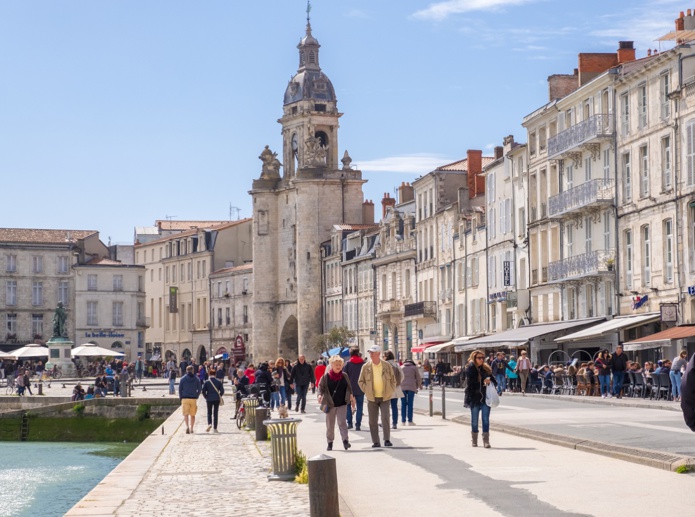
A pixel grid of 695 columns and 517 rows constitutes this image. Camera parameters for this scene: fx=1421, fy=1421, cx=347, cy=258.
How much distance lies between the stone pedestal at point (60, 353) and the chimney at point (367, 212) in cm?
3303

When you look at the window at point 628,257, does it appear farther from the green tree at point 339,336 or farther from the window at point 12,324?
the window at point 12,324

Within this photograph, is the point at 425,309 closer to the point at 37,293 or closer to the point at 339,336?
the point at 339,336

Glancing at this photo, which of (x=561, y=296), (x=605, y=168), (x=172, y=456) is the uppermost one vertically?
(x=605, y=168)

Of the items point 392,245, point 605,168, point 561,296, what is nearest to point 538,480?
point 605,168

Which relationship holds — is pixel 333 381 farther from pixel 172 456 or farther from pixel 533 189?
pixel 533 189

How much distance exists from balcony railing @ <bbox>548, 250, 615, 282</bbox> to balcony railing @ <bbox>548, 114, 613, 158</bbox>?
13.2 feet

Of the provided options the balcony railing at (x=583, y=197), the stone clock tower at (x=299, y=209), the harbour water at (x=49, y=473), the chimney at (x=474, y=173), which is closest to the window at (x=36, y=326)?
the stone clock tower at (x=299, y=209)

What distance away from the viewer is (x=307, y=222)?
105 meters

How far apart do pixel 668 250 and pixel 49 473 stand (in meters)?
19.8

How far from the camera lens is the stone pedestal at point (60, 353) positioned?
80.4 metres

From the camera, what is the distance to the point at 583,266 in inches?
1993

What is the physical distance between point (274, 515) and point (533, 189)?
46.8 meters

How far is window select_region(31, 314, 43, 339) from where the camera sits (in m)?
114

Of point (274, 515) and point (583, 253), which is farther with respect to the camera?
point (583, 253)
